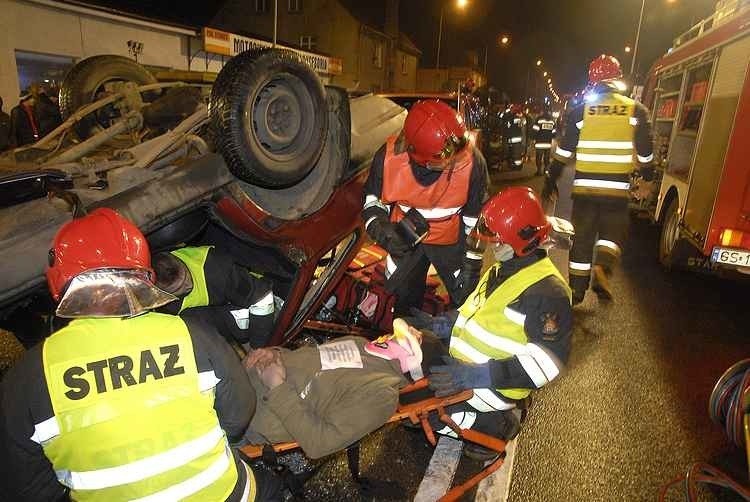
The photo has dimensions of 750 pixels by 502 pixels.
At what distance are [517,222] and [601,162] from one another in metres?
2.67

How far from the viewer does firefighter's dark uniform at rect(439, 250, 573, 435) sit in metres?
2.19

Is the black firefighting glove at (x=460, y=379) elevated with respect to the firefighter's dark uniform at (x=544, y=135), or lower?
lower

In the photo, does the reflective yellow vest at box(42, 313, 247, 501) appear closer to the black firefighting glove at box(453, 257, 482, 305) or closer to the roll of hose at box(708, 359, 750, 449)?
the roll of hose at box(708, 359, 750, 449)

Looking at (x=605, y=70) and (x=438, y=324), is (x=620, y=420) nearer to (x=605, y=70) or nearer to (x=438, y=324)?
(x=438, y=324)

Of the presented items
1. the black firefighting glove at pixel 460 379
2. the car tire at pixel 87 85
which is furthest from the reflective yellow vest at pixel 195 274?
the car tire at pixel 87 85

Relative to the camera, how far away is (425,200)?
3.32m

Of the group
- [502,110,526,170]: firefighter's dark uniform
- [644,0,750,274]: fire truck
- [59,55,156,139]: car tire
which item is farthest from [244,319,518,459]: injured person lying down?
[502,110,526,170]: firefighter's dark uniform

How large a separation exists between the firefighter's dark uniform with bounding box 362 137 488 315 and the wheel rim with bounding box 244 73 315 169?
2.27 ft

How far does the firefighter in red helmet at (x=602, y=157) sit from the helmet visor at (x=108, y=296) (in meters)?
4.03

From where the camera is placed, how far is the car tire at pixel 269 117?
7.38 ft

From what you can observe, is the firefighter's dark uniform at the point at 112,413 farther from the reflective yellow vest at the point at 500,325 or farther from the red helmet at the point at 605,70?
the red helmet at the point at 605,70

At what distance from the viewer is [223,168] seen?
93.7 inches

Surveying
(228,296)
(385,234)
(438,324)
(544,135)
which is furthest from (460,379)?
(544,135)

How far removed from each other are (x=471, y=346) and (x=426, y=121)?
4.48 ft
